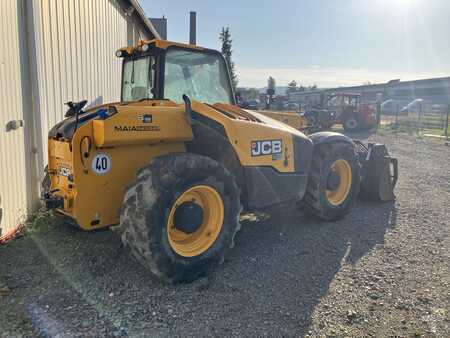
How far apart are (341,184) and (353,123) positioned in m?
16.4

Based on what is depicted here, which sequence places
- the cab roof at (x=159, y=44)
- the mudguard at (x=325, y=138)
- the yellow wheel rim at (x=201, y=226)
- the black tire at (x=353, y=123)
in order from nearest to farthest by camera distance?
1. the yellow wheel rim at (x=201, y=226)
2. the cab roof at (x=159, y=44)
3. the mudguard at (x=325, y=138)
4. the black tire at (x=353, y=123)

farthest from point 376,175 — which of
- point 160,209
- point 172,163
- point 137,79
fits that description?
point 160,209

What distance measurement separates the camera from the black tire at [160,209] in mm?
3340

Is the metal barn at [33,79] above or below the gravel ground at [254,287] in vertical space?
above

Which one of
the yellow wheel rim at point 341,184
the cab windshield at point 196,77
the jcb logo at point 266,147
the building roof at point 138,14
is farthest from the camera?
the building roof at point 138,14

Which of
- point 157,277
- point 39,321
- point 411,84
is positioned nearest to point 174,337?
point 157,277

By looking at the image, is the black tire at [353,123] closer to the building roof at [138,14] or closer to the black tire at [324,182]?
the building roof at [138,14]

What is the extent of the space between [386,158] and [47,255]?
542cm

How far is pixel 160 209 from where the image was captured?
3.37 metres

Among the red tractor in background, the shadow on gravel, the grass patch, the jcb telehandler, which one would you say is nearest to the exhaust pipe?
the red tractor in background

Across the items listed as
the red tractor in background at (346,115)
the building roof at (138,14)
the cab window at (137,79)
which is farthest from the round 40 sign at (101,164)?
the red tractor in background at (346,115)

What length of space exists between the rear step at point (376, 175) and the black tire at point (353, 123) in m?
15.1

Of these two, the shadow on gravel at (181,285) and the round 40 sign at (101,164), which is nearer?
the shadow on gravel at (181,285)

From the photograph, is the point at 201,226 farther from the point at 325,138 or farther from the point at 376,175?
the point at 376,175
